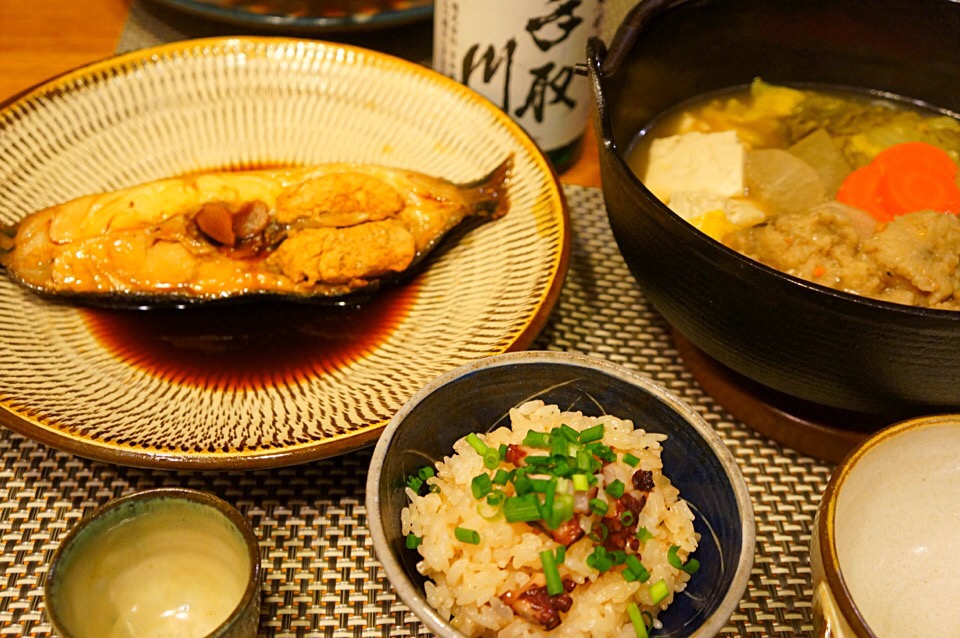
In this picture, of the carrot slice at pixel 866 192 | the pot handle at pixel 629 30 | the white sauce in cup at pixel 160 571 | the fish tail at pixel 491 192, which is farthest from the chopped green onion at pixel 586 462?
the carrot slice at pixel 866 192

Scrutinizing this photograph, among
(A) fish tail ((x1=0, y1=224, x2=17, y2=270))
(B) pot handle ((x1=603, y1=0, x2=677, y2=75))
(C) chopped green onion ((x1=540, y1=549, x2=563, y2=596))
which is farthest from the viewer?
(A) fish tail ((x1=0, y1=224, x2=17, y2=270))

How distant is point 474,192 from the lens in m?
2.14

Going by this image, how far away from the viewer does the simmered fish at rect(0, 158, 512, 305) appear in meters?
1.89

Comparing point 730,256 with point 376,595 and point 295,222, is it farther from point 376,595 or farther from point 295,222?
point 295,222

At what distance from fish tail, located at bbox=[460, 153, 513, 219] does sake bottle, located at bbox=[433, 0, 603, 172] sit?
28 centimetres

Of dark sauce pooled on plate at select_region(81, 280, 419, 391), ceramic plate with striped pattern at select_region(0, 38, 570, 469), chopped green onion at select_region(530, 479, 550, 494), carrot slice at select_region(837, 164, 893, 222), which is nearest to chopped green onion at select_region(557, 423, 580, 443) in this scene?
chopped green onion at select_region(530, 479, 550, 494)

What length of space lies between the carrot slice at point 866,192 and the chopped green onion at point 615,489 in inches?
45.6

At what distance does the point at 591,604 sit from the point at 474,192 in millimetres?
1248

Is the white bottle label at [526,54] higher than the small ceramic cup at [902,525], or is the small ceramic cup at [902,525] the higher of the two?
the white bottle label at [526,54]

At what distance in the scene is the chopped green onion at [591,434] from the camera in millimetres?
1287

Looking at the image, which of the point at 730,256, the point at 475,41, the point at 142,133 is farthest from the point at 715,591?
the point at 142,133

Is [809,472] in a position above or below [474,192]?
below

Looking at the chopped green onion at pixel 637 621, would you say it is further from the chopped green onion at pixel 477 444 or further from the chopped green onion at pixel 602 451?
the chopped green onion at pixel 477 444

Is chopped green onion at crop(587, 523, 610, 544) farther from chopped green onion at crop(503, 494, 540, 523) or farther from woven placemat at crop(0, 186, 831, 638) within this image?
woven placemat at crop(0, 186, 831, 638)
